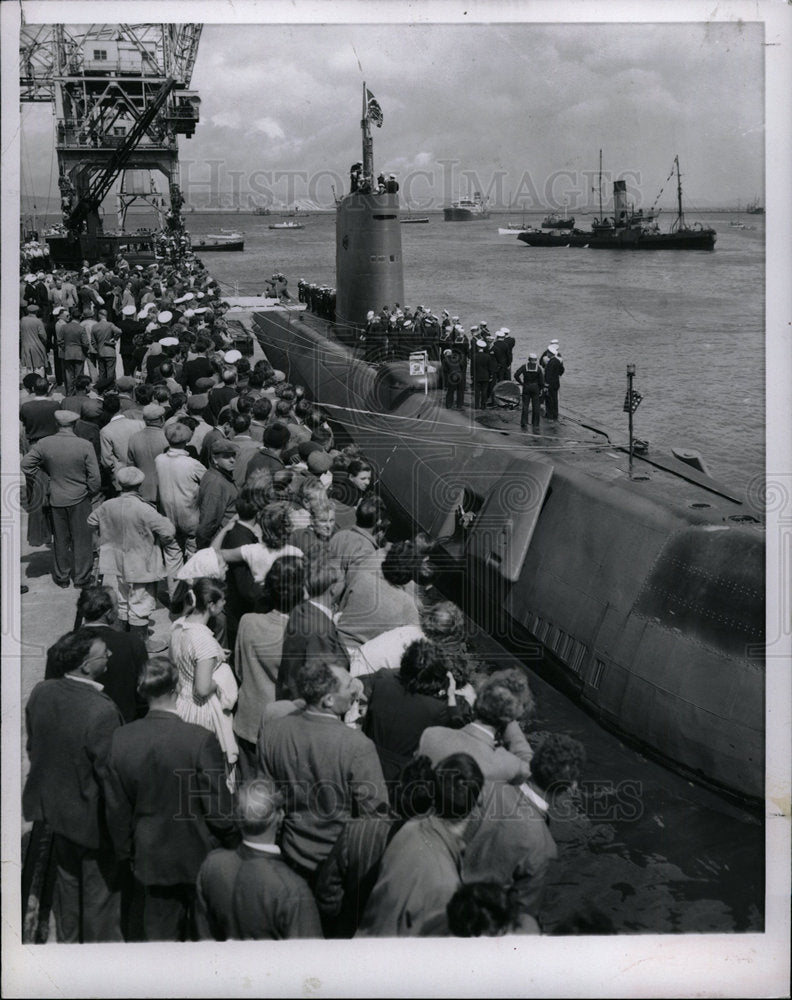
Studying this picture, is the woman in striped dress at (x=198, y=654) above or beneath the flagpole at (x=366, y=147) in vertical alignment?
beneath

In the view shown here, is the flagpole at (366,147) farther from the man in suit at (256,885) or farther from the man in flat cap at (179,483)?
the man in suit at (256,885)

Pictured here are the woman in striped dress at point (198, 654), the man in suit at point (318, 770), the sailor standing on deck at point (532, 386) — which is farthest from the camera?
the sailor standing on deck at point (532, 386)

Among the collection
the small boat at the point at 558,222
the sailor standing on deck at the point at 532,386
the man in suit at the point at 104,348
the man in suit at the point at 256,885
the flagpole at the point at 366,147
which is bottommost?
the man in suit at the point at 256,885

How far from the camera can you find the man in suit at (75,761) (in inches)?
195

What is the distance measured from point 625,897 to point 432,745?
3.13 metres

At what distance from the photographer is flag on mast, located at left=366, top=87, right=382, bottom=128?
21087 mm

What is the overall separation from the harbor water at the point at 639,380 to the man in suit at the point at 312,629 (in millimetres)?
2517

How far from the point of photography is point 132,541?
7895 millimetres

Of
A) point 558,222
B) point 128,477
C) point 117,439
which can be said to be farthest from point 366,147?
point 558,222

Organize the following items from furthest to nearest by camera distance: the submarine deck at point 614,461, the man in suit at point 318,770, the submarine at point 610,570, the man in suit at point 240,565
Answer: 1. the submarine deck at point 614,461
2. the submarine at point 610,570
3. the man in suit at point 240,565
4. the man in suit at point 318,770

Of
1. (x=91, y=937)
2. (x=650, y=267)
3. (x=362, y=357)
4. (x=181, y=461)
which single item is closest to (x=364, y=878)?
(x=91, y=937)

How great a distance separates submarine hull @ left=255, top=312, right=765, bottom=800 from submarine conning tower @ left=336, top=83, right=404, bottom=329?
873 cm

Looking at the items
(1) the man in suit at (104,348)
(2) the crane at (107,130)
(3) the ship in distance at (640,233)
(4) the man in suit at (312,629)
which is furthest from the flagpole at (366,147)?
(3) the ship in distance at (640,233)

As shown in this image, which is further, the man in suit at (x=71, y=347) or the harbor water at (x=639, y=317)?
the harbor water at (x=639, y=317)
